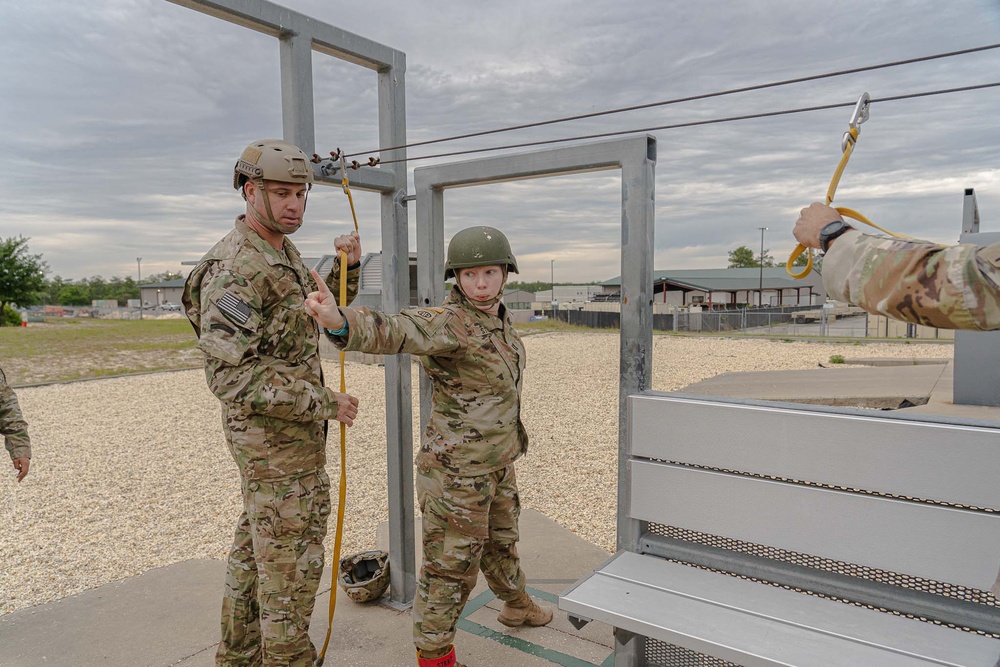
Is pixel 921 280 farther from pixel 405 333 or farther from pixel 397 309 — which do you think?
pixel 397 309

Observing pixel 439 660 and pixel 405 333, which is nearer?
pixel 405 333

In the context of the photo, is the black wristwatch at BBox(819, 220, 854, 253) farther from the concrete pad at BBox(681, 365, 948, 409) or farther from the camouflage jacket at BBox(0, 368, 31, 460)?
the concrete pad at BBox(681, 365, 948, 409)

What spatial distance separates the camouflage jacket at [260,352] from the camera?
234cm

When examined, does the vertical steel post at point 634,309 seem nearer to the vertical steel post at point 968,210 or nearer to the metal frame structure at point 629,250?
the metal frame structure at point 629,250

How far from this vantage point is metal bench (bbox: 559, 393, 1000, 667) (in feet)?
6.36

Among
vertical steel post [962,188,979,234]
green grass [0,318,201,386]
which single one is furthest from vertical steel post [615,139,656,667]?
green grass [0,318,201,386]

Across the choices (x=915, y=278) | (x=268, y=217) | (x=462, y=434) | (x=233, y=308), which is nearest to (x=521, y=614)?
(x=462, y=434)

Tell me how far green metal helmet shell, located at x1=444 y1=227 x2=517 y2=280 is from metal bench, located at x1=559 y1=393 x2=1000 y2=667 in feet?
2.77

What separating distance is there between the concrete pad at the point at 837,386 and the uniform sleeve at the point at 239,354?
13.9 ft

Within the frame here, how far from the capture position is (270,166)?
8.06 ft

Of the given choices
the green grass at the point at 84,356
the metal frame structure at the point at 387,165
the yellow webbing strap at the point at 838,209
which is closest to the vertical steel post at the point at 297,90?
the metal frame structure at the point at 387,165

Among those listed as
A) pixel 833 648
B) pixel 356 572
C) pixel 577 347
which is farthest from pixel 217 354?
pixel 577 347

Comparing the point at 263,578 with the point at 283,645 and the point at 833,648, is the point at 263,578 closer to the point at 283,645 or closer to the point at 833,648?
the point at 283,645

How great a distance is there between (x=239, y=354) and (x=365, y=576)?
1.86m
